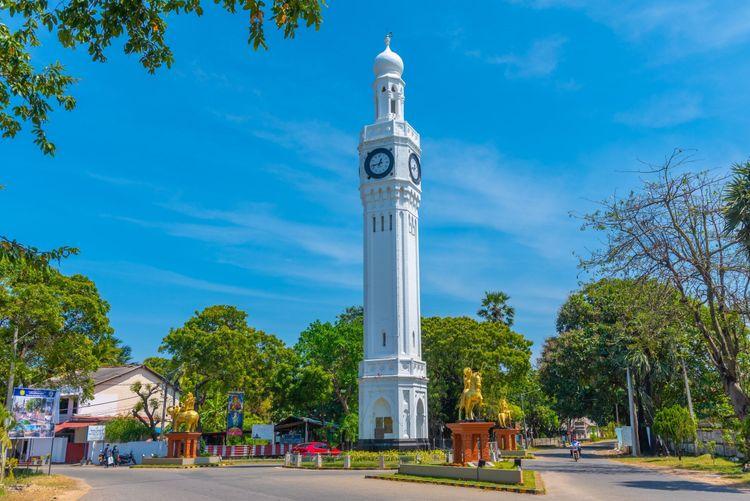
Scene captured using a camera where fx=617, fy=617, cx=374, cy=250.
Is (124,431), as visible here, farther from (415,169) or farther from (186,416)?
(415,169)

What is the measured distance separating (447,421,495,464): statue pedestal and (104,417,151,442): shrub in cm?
3829

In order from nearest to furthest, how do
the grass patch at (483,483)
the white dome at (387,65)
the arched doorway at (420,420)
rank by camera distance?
the grass patch at (483,483) → the arched doorway at (420,420) → the white dome at (387,65)

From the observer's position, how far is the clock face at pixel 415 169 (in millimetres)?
49256

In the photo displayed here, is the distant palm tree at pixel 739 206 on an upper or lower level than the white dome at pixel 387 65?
lower

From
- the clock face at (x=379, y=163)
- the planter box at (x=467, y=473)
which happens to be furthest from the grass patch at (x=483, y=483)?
the clock face at (x=379, y=163)

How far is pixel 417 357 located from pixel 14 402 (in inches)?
1098

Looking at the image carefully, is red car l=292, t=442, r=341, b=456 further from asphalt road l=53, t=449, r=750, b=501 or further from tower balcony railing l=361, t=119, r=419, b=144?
tower balcony railing l=361, t=119, r=419, b=144

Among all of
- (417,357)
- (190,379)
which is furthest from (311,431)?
(417,357)

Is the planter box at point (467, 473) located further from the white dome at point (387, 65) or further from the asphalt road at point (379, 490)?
the white dome at point (387, 65)

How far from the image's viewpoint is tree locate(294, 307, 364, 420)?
52.7 metres

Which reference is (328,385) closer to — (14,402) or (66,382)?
(66,382)

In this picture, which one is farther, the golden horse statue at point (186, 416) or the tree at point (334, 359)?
the tree at point (334, 359)

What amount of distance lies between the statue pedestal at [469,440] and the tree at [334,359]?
26.6 metres

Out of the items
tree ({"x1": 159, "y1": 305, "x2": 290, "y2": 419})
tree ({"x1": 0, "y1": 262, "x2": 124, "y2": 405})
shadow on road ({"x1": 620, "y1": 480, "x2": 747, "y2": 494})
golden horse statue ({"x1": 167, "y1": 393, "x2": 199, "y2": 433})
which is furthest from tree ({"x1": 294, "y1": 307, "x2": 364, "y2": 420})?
shadow on road ({"x1": 620, "y1": 480, "x2": 747, "y2": 494})
